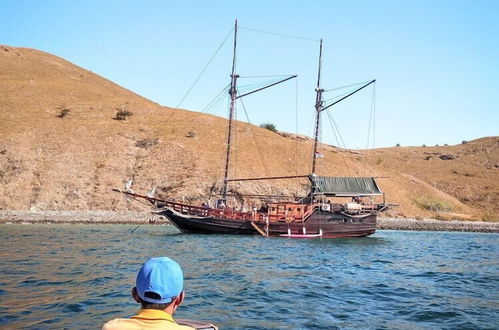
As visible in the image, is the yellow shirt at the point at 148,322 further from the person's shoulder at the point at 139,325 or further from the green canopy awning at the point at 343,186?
the green canopy awning at the point at 343,186

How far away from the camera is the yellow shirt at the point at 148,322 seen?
13.7ft

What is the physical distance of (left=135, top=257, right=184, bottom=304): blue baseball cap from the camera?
169 inches

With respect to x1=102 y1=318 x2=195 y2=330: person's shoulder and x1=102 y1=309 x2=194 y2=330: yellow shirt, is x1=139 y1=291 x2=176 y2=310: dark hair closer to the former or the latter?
x1=102 y1=309 x2=194 y2=330: yellow shirt

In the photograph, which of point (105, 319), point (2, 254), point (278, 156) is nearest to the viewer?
point (105, 319)

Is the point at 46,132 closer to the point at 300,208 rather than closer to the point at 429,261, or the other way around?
the point at 300,208

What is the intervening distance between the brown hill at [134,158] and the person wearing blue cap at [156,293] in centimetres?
5752

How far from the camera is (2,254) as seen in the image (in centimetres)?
2223

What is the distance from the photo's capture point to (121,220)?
51.0m

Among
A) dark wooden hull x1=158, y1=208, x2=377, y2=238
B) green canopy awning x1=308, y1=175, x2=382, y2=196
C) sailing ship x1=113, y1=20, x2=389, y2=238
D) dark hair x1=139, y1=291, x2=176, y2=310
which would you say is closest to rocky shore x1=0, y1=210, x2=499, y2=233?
sailing ship x1=113, y1=20, x2=389, y2=238

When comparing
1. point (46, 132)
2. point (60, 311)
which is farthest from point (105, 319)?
point (46, 132)

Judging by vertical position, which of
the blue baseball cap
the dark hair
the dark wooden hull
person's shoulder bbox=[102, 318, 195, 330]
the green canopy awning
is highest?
the green canopy awning

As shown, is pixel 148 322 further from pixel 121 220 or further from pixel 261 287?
pixel 121 220

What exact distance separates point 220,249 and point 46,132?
178 feet

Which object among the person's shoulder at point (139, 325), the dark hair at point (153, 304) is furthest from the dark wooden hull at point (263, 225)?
the person's shoulder at point (139, 325)
